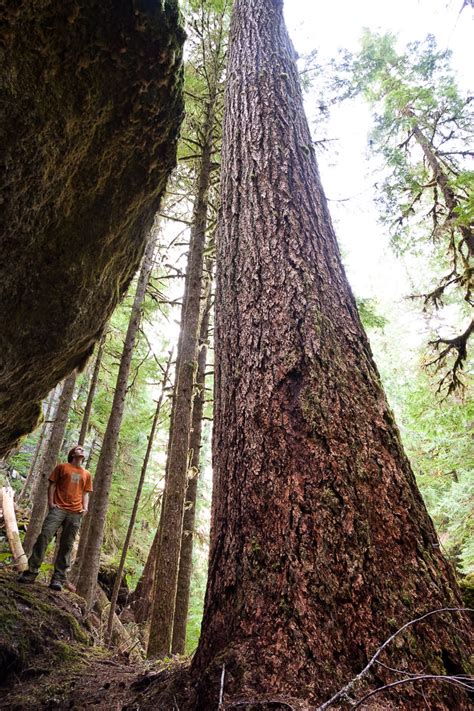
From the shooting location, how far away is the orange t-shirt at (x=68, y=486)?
5703mm

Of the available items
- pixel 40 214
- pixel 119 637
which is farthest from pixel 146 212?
pixel 119 637

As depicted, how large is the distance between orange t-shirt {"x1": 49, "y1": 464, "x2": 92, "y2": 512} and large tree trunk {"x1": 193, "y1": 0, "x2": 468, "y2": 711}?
14.3 feet

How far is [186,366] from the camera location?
276 inches

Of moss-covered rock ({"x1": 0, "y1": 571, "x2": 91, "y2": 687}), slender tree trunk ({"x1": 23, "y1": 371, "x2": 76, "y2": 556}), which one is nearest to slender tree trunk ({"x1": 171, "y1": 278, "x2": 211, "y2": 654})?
slender tree trunk ({"x1": 23, "y1": 371, "x2": 76, "y2": 556})

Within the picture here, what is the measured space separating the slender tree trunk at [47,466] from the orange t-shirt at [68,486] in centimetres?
363

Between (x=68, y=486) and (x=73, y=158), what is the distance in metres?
4.55

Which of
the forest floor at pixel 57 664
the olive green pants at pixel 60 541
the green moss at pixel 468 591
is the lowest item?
the forest floor at pixel 57 664

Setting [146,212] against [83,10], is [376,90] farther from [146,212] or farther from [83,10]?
[83,10]

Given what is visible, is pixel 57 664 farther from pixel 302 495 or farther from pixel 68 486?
pixel 302 495

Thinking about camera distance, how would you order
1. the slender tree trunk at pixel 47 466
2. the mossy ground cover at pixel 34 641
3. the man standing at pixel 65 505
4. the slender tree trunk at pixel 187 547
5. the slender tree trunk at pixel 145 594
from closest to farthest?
the mossy ground cover at pixel 34 641 < the man standing at pixel 65 505 < the slender tree trunk at pixel 187 547 < the slender tree trunk at pixel 47 466 < the slender tree trunk at pixel 145 594

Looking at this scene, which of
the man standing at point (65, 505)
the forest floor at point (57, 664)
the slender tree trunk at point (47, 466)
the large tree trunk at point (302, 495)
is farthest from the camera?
the slender tree trunk at point (47, 466)

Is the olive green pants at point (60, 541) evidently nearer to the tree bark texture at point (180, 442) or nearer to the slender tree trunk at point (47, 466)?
the tree bark texture at point (180, 442)

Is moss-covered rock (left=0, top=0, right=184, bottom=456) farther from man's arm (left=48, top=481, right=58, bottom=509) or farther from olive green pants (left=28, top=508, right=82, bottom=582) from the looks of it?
olive green pants (left=28, top=508, right=82, bottom=582)

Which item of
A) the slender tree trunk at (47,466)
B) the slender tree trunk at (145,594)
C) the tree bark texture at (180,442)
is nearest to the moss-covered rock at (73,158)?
the tree bark texture at (180,442)
